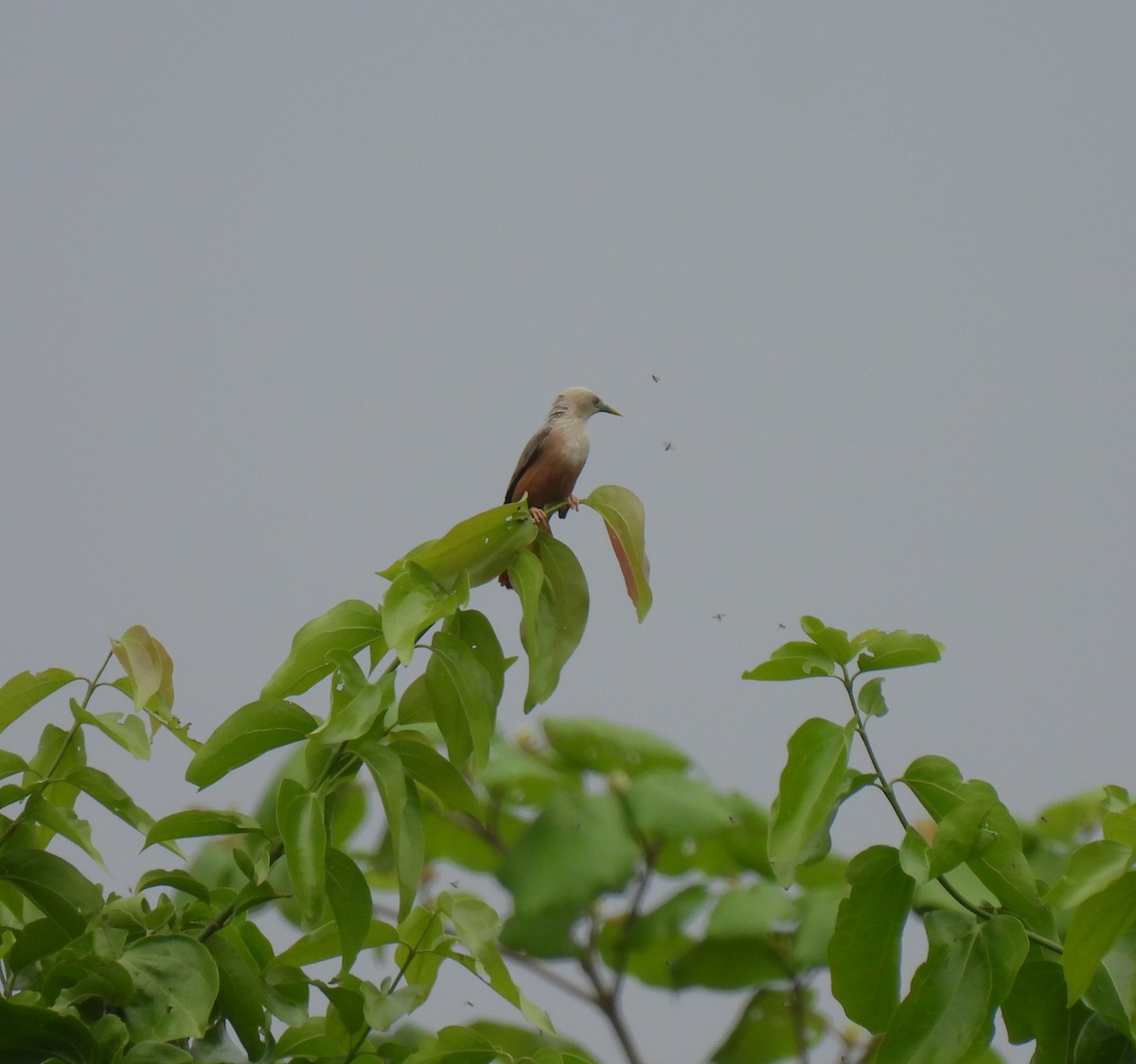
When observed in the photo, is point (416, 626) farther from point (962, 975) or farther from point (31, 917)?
point (31, 917)

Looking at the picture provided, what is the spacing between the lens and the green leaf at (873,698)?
1127mm

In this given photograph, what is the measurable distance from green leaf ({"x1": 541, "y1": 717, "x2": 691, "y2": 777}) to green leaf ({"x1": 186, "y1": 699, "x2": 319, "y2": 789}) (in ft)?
3.90

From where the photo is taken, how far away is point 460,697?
1.12 m

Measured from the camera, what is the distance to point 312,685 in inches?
46.9

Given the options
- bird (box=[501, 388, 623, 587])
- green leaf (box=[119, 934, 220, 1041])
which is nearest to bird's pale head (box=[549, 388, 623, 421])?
bird (box=[501, 388, 623, 587])

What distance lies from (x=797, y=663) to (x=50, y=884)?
0.73m

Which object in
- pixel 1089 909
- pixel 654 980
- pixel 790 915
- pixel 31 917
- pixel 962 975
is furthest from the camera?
pixel 654 980

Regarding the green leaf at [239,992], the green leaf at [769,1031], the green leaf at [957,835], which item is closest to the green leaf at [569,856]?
the green leaf at [769,1031]

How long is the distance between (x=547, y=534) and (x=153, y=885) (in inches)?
20.5

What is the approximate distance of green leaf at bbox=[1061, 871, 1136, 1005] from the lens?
882 millimetres

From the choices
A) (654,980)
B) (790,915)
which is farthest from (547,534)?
(654,980)

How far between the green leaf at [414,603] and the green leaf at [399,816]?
96 millimetres

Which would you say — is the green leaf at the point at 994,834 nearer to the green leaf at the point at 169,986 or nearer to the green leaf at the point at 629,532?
the green leaf at the point at 629,532

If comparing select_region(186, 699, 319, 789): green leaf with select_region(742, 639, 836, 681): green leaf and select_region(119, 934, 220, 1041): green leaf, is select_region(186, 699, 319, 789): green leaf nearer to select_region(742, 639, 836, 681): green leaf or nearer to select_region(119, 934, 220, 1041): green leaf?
select_region(119, 934, 220, 1041): green leaf
